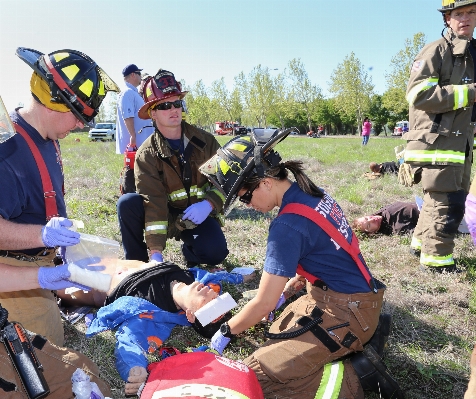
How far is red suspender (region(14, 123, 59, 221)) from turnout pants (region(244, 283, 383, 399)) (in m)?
1.71

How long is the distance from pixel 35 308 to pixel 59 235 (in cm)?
86

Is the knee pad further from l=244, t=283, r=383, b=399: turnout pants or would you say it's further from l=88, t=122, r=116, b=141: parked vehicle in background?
l=88, t=122, r=116, b=141: parked vehicle in background

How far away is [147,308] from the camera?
3.22m

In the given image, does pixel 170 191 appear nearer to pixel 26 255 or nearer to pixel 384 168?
pixel 26 255

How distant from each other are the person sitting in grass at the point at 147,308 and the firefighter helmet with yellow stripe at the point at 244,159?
98cm

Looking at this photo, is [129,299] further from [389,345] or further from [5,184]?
[389,345]

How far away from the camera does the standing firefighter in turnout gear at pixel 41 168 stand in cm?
258

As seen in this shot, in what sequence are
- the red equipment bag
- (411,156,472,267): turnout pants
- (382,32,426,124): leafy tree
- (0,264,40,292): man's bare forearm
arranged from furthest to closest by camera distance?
(382,32,426,124): leafy tree → (411,156,472,267): turnout pants → (0,264,40,292): man's bare forearm → the red equipment bag

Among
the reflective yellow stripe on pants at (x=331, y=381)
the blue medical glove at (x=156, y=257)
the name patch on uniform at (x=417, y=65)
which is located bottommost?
the reflective yellow stripe on pants at (x=331, y=381)

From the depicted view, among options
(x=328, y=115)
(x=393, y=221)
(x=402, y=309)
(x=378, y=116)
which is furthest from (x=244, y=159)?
(x=328, y=115)

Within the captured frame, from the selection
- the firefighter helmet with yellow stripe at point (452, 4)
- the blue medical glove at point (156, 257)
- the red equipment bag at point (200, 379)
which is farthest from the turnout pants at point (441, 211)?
the red equipment bag at point (200, 379)

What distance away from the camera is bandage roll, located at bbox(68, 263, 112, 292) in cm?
261

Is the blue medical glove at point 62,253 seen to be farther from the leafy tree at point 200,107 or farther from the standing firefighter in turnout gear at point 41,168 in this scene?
the leafy tree at point 200,107

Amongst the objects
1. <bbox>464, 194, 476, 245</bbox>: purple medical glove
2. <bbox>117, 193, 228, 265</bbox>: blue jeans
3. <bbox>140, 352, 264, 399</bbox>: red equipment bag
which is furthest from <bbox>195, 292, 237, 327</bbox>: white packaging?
<bbox>464, 194, 476, 245</bbox>: purple medical glove
